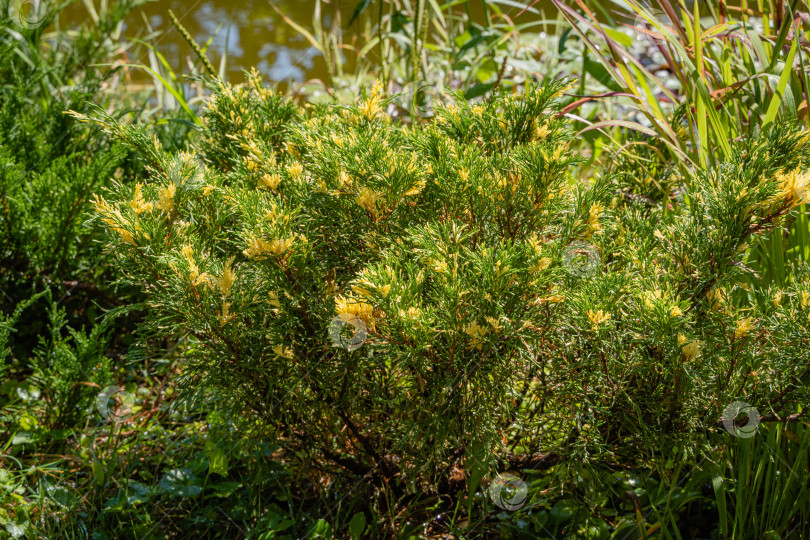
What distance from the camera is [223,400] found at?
3.73ft

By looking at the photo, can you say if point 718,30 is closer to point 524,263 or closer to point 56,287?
point 524,263

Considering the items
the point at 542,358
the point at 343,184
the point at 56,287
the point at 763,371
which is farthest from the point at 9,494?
the point at 763,371

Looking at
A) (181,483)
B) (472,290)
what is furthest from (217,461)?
(472,290)

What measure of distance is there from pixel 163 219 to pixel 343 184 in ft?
1.02

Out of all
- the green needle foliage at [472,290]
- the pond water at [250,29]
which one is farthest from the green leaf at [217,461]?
the pond water at [250,29]

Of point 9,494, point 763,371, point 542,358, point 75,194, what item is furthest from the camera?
point 75,194
